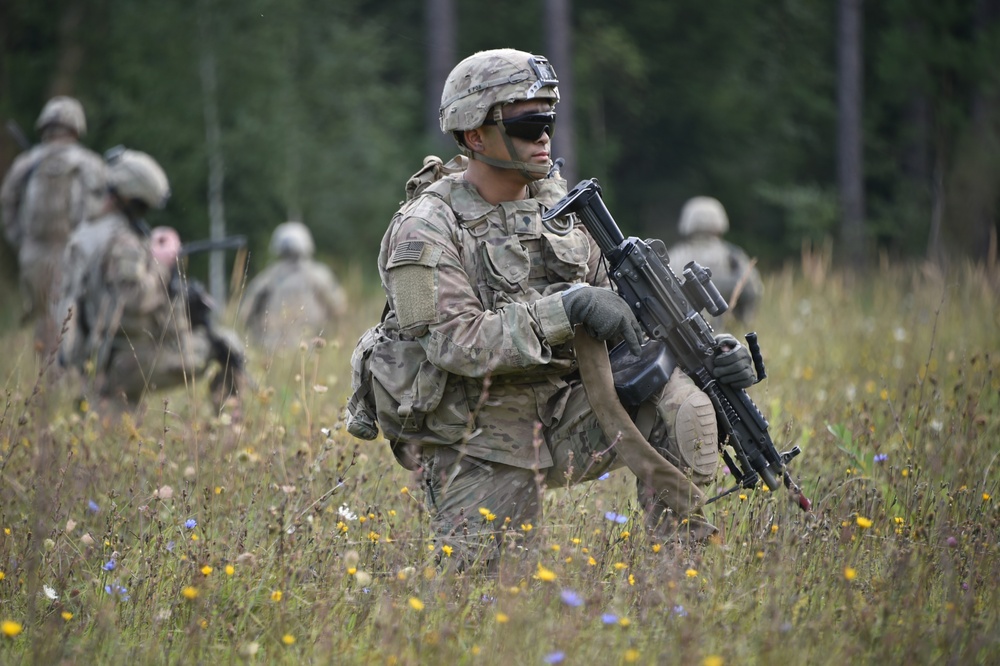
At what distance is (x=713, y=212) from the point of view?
29.8 feet

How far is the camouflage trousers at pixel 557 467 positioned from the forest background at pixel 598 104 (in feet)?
18.7

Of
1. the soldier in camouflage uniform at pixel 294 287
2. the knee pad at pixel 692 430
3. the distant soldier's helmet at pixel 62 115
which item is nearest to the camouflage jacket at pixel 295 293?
the soldier in camouflage uniform at pixel 294 287

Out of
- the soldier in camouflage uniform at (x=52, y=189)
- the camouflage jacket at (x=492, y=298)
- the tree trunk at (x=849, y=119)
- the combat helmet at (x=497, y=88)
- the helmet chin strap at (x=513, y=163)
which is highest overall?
the combat helmet at (x=497, y=88)

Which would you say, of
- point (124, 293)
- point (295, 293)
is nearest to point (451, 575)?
point (124, 293)

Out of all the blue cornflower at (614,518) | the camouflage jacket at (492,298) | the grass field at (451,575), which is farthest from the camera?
the camouflage jacket at (492,298)

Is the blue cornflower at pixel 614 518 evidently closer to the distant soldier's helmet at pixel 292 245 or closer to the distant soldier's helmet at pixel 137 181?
the distant soldier's helmet at pixel 137 181

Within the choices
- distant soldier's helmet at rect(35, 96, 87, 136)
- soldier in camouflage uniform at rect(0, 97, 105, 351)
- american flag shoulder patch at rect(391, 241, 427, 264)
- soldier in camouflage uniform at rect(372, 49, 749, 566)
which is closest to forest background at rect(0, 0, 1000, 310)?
soldier in camouflage uniform at rect(0, 97, 105, 351)

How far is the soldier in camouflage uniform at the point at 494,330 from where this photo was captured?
341cm

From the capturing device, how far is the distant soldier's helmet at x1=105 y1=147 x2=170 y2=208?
6289 mm

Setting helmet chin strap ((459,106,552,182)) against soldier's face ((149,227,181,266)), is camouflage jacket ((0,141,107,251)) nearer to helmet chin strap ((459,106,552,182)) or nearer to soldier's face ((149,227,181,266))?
soldier's face ((149,227,181,266))

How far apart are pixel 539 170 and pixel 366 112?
15.5 meters

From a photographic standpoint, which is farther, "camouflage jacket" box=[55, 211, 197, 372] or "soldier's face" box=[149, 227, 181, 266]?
"soldier's face" box=[149, 227, 181, 266]

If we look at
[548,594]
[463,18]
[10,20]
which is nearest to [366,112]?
[463,18]

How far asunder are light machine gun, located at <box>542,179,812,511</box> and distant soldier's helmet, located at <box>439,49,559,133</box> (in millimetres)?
345
